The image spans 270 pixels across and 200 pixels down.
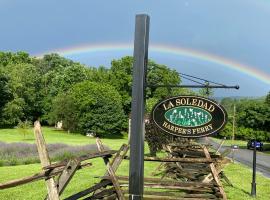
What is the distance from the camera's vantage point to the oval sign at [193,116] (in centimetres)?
788

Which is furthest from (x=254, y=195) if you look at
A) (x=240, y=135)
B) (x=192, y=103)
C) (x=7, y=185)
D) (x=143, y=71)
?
(x=240, y=135)

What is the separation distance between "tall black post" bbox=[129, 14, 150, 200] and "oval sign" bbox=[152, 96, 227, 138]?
0.84 meters

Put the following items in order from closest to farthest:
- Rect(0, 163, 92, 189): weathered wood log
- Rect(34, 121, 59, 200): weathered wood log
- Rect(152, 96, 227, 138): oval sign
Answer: Rect(0, 163, 92, 189): weathered wood log
Rect(34, 121, 59, 200): weathered wood log
Rect(152, 96, 227, 138): oval sign

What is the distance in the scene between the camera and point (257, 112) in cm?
7838

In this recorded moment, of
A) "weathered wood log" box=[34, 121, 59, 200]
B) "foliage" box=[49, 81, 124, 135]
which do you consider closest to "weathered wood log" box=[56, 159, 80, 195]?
"weathered wood log" box=[34, 121, 59, 200]

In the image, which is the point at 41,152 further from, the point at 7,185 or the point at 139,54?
the point at 139,54

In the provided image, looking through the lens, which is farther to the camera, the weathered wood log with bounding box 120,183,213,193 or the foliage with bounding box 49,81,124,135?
the foliage with bounding box 49,81,124,135

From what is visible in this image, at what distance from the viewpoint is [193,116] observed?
796 centimetres

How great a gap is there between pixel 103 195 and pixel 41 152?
2.85m

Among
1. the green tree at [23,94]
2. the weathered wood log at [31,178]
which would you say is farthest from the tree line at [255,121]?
the weathered wood log at [31,178]

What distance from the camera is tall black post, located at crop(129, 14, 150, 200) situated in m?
7.10

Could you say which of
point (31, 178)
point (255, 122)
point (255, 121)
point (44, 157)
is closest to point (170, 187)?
point (44, 157)

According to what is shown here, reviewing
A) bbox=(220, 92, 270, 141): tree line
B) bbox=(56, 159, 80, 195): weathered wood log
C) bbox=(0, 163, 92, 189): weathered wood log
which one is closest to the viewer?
bbox=(0, 163, 92, 189): weathered wood log

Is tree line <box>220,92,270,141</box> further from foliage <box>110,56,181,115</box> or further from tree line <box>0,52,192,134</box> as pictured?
tree line <box>0,52,192,134</box>
